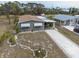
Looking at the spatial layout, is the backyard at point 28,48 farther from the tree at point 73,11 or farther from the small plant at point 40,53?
the tree at point 73,11

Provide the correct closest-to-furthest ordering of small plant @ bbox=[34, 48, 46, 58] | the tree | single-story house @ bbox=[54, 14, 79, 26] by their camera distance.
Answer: small plant @ bbox=[34, 48, 46, 58]
single-story house @ bbox=[54, 14, 79, 26]
the tree

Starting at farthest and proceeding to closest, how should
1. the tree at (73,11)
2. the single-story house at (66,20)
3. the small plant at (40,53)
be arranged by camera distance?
the tree at (73,11), the single-story house at (66,20), the small plant at (40,53)

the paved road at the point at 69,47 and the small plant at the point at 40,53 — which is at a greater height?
the small plant at the point at 40,53

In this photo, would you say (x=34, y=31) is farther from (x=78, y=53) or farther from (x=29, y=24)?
(x=78, y=53)

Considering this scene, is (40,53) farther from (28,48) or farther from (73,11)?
(73,11)

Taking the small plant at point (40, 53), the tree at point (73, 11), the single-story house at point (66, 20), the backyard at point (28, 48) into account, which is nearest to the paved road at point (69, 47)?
the backyard at point (28, 48)

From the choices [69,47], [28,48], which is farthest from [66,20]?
[28,48]

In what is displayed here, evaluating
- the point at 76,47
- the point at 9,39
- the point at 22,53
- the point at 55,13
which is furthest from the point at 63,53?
the point at 55,13

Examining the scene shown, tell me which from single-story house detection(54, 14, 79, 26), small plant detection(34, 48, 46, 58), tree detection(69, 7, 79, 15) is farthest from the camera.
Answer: tree detection(69, 7, 79, 15)

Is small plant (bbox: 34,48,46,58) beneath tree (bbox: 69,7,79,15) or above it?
beneath

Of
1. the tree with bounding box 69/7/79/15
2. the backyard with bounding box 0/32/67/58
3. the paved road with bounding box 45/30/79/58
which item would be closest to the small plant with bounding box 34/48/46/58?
the backyard with bounding box 0/32/67/58

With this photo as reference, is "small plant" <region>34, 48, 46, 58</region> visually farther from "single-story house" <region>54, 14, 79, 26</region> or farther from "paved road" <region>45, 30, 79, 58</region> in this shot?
"single-story house" <region>54, 14, 79, 26</region>
